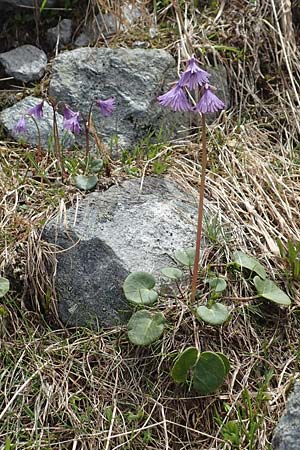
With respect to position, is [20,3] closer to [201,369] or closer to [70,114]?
[70,114]

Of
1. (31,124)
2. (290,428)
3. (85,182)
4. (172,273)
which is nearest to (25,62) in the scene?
(31,124)

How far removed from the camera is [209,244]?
273cm

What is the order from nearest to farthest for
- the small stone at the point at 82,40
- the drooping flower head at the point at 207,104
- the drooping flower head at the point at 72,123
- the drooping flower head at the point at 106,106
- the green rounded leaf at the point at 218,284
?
the drooping flower head at the point at 207,104 → the green rounded leaf at the point at 218,284 → the drooping flower head at the point at 72,123 → the drooping flower head at the point at 106,106 → the small stone at the point at 82,40

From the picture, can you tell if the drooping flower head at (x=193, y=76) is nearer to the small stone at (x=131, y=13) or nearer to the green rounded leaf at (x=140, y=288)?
the green rounded leaf at (x=140, y=288)

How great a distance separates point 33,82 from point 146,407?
1767 mm

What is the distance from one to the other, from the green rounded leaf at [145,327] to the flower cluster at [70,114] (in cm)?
81

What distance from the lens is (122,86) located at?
133 inches

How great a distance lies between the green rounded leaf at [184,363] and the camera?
2328 millimetres

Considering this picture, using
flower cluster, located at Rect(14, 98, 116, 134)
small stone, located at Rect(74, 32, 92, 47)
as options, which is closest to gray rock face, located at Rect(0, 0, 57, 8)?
small stone, located at Rect(74, 32, 92, 47)

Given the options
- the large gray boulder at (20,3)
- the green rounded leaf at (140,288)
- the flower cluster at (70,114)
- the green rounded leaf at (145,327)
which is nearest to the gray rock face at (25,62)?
the large gray boulder at (20,3)

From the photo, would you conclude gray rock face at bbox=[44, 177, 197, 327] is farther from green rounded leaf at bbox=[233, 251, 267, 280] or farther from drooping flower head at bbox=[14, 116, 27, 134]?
drooping flower head at bbox=[14, 116, 27, 134]

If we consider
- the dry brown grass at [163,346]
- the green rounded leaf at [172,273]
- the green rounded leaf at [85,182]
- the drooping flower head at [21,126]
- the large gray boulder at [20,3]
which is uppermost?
the large gray boulder at [20,3]

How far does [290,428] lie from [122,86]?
1.78m

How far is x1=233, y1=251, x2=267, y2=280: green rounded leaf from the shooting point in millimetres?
2609
